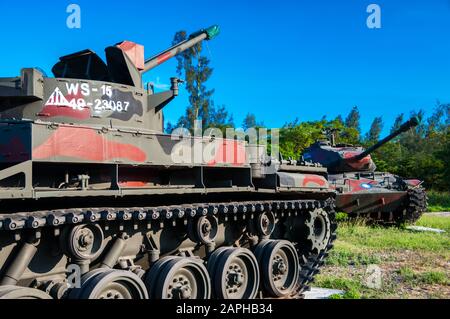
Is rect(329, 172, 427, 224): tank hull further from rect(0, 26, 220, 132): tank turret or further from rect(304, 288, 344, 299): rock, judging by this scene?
rect(0, 26, 220, 132): tank turret

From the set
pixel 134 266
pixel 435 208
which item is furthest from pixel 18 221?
pixel 435 208

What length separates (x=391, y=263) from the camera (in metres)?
11.8

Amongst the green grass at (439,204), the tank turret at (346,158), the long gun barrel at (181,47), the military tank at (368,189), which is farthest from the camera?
the green grass at (439,204)

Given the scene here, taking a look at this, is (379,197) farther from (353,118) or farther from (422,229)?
(353,118)

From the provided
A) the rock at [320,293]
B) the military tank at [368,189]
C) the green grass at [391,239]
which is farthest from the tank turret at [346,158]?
the rock at [320,293]

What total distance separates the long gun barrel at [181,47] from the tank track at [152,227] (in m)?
3.21

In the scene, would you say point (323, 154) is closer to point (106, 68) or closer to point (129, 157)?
point (106, 68)

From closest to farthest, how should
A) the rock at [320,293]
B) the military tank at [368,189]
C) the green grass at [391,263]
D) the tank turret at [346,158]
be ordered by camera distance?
the rock at [320,293]
the green grass at [391,263]
the military tank at [368,189]
the tank turret at [346,158]

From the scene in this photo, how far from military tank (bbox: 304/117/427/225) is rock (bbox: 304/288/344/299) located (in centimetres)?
879

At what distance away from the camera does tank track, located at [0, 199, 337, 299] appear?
571 cm

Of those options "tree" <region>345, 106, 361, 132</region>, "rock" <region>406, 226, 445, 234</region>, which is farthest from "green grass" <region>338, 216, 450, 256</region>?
"tree" <region>345, 106, 361, 132</region>

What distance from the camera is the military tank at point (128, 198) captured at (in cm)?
579

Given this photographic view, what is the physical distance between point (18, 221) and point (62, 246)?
1093 millimetres

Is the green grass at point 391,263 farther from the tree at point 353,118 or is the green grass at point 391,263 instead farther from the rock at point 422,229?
the tree at point 353,118
